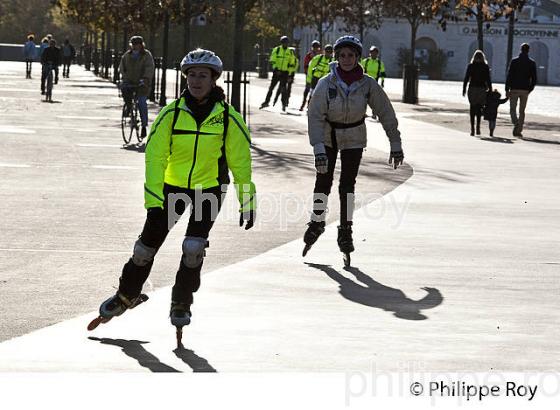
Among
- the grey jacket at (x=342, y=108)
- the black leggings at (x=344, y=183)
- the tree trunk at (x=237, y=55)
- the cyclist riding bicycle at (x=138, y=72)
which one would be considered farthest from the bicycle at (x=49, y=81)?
the grey jacket at (x=342, y=108)

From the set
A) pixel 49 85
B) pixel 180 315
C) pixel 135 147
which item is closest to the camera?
pixel 180 315

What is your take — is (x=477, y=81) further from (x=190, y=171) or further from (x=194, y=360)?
(x=194, y=360)

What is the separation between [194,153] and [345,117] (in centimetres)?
333

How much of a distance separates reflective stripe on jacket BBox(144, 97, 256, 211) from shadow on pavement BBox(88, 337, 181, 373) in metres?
0.74

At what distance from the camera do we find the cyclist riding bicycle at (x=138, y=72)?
2258 cm

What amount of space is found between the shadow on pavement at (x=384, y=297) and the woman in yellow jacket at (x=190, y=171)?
1.44 meters

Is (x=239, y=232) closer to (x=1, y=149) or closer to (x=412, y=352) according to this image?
(x=412, y=352)

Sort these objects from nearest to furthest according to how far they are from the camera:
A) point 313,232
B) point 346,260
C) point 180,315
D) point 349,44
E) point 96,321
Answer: point 180,315 → point 96,321 → point 349,44 → point 346,260 → point 313,232

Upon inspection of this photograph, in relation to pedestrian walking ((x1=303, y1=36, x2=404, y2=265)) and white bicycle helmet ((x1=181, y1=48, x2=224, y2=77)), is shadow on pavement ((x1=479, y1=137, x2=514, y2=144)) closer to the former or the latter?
pedestrian walking ((x1=303, y1=36, x2=404, y2=265))

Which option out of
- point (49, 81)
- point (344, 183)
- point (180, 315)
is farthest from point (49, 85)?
point (180, 315)

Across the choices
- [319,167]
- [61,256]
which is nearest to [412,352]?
[319,167]

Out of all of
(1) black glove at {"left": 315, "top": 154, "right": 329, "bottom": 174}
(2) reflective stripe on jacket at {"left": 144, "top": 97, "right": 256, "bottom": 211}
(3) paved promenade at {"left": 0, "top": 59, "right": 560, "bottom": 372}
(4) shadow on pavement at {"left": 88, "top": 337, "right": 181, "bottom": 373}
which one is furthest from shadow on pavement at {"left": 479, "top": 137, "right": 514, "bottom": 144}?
(4) shadow on pavement at {"left": 88, "top": 337, "right": 181, "bottom": 373}

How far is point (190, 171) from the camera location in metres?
7.80

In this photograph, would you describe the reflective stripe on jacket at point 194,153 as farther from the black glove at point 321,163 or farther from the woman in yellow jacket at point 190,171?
the black glove at point 321,163
